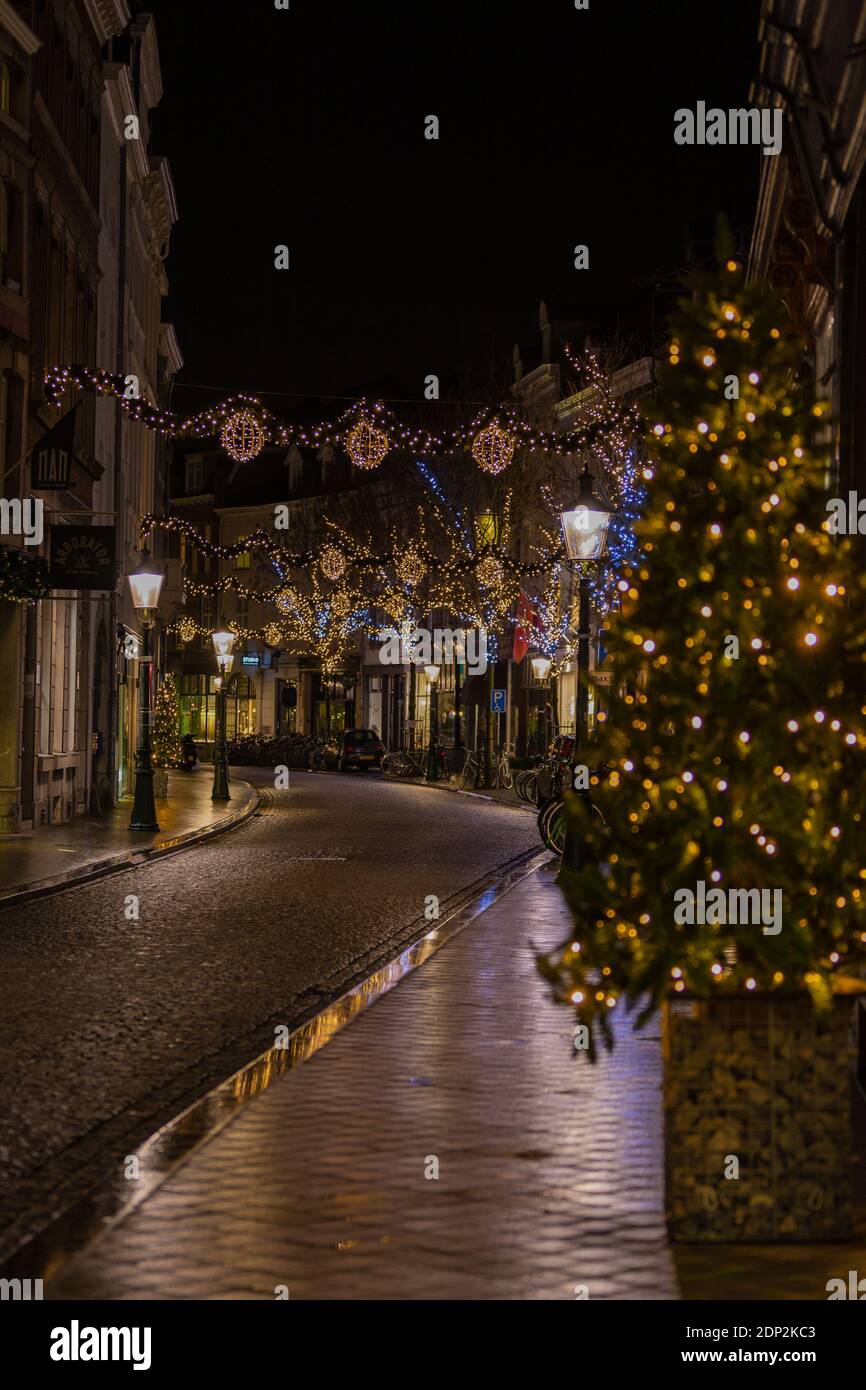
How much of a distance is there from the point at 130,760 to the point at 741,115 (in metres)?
29.6

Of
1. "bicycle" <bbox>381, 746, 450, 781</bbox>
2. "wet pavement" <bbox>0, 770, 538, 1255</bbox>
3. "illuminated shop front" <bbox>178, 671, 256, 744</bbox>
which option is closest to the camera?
"wet pavement" <bbox>0, 770, 538, 1255</bbox>

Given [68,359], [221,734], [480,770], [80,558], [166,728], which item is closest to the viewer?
[80,558]

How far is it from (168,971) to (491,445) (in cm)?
1348

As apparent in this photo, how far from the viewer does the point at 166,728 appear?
44.4 m

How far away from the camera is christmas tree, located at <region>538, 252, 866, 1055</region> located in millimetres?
→ 6340

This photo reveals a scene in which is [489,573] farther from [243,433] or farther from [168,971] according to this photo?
[168,971]

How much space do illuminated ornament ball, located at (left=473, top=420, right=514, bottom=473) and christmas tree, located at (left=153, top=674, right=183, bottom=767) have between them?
14.5 metres

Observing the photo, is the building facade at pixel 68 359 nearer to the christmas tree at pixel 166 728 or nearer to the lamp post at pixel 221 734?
the christmas tree at pixel 166 728

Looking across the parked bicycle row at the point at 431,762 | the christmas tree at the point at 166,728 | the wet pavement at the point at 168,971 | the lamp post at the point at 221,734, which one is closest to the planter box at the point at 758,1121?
the wet pavement at the point at 168,971

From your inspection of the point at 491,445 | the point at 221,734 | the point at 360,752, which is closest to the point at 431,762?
the point at 360,752

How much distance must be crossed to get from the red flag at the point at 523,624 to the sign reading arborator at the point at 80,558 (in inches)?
1040

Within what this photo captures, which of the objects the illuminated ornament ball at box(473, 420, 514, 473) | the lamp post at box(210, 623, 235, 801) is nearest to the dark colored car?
the lamp post at box(210, 623, 235, 801)

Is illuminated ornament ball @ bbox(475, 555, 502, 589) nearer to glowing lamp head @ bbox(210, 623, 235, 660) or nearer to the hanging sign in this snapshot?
glowing lamp head @ bbox(210, 623, 235, 660)
